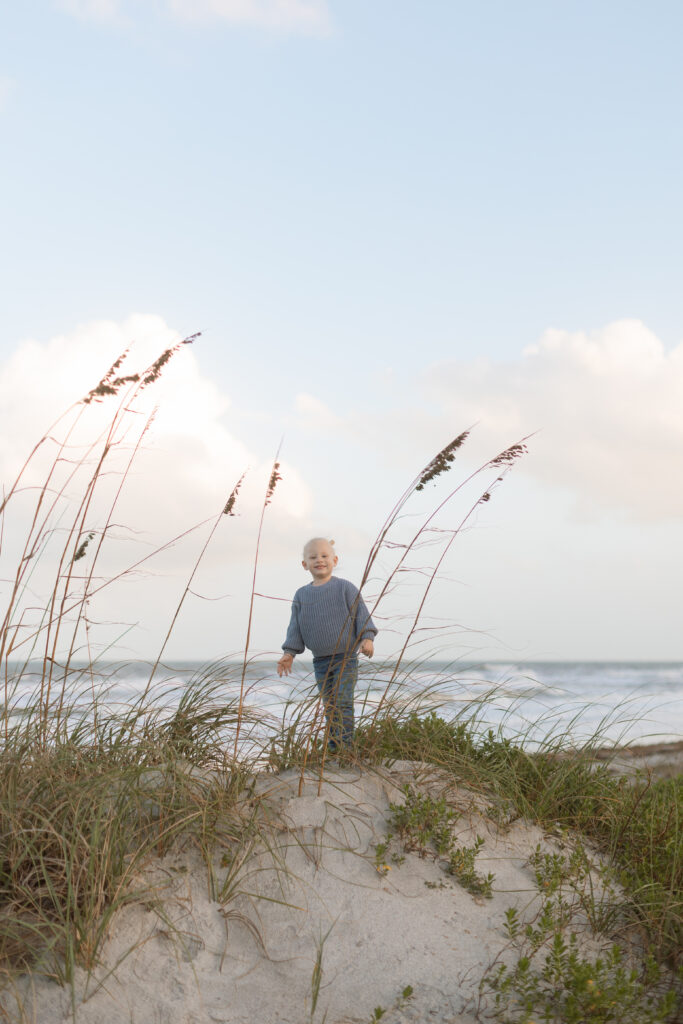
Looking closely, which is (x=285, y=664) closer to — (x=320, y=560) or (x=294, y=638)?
(x=294, y=638)

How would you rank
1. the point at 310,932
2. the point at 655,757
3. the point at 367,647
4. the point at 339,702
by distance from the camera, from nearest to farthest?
the point at 310,932 → the point at 339,702 → the point at 367,647 → the point at 655,757

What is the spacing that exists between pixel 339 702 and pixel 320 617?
3.98 ft

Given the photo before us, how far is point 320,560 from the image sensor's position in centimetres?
615

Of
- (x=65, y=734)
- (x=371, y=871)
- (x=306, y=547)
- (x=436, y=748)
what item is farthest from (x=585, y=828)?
(x=65, y=734)

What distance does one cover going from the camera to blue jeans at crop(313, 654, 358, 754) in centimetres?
443

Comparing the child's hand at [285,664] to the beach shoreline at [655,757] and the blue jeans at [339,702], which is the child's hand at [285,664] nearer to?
the blue jeans at [339,702]

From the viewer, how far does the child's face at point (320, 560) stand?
20.2 feet

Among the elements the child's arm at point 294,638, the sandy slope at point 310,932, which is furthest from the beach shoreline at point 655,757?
the sandy slope at point 310,932

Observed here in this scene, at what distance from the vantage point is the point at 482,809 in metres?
4.78

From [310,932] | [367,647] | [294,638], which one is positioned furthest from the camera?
[294,638]

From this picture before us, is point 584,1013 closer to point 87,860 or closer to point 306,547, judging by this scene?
point 87,860

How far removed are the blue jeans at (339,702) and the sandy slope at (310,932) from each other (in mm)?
245

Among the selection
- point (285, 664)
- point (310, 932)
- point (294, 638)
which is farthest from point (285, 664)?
point (310, 932)

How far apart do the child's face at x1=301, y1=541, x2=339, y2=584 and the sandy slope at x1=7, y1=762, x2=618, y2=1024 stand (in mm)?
1832
